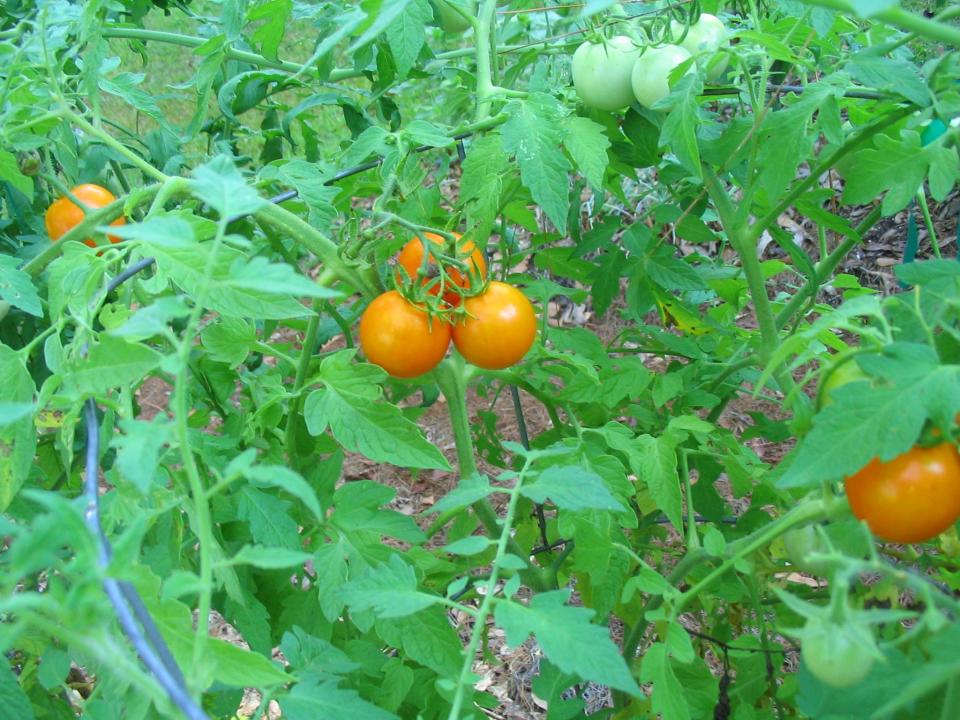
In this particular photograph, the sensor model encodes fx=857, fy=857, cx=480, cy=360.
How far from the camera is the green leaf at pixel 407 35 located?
3.58 ft

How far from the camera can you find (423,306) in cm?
105

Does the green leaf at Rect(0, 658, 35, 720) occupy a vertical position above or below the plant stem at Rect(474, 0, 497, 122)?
below

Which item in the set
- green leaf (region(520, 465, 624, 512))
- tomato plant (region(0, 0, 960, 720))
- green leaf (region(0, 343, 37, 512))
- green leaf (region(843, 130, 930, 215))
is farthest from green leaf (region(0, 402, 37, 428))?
green leaf (region(843, 130, 930, 215))

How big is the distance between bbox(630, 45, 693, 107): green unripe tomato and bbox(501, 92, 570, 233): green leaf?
0.15 metres

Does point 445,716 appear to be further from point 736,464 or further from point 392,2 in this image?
point 392,2

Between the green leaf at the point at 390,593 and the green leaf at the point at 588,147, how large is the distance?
0.52 m

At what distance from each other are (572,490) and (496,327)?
0.32 meters

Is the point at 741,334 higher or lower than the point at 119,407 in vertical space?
lower

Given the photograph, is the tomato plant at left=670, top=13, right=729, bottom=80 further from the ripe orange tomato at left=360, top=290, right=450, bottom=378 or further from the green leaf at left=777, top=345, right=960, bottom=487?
the green leaf at left=777, top=345, right=960, bottom=487

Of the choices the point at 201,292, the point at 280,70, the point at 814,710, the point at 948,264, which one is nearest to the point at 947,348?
the point at 948,264

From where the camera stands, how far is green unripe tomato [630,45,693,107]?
110 cm

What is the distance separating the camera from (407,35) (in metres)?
1.09

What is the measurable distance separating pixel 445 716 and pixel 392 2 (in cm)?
86

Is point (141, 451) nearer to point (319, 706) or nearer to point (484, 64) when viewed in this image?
point (319, 706)
